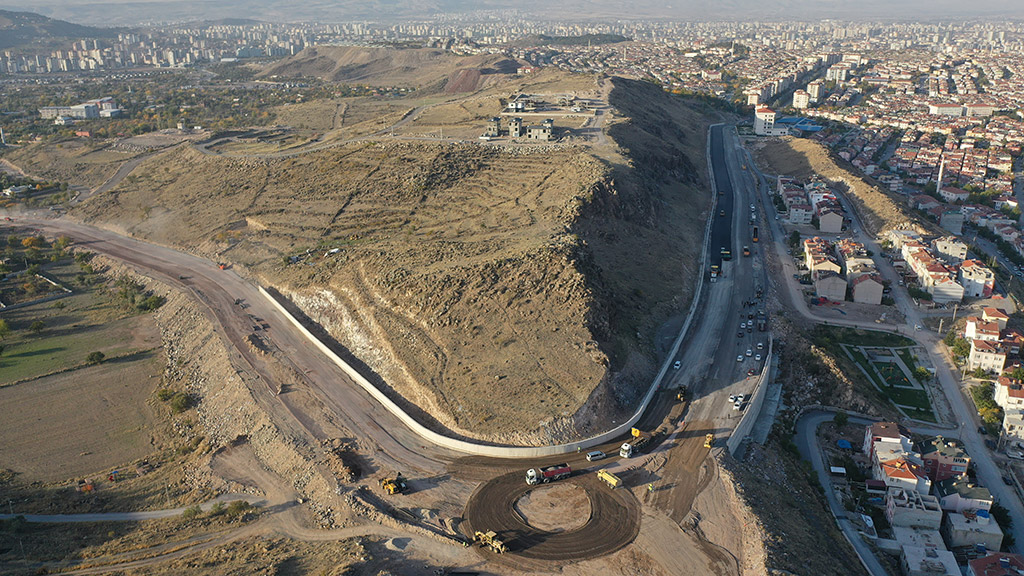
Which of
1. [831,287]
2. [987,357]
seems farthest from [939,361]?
[831,287]

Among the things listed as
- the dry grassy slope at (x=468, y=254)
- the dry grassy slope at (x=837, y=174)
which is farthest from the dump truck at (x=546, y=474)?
the dry grassy slope at (x=837, y=174)

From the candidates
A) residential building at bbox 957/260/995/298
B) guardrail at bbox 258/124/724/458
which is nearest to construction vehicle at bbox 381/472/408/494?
guardrail at bbox 258/124/724/458

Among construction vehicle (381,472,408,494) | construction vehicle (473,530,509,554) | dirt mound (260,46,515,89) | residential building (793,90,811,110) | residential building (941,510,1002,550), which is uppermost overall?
dirt mound (260,46,515,89)

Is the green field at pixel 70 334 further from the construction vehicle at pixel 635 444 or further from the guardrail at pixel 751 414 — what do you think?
the guardrail at pixel 751 414

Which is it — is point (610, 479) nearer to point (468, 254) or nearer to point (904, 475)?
point (904, 475)

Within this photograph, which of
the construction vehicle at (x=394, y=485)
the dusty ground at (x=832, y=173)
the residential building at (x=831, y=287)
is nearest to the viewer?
the construction vehicle at (x=394, y=485)

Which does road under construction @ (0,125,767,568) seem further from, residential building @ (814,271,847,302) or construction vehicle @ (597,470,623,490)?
residential building @ (814,271,847,302)

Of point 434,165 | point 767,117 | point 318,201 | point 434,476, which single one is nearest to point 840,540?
point 434,476
